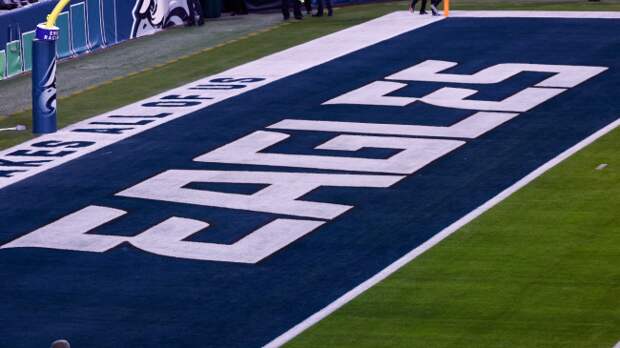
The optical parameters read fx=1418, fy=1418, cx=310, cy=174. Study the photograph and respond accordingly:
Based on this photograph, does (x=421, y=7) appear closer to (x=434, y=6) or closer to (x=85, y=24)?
(x=434, y=6)

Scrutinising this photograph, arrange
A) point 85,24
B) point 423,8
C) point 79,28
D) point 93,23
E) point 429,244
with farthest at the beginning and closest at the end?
point 423,8
point 93,23
point 85,24
point 79,28
point 429,244

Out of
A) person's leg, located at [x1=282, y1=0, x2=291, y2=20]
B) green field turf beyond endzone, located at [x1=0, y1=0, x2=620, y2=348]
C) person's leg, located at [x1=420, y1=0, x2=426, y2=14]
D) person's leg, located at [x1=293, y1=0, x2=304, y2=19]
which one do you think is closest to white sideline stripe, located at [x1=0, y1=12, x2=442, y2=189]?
person's leg, located at [x1=420, y1=0, x2=426, y2=14]

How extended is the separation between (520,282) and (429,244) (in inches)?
78.0

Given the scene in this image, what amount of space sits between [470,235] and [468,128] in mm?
6119

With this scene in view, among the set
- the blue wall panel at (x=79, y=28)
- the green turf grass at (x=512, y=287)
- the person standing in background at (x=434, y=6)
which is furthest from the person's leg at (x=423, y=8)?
the green turf grass at (x=512, y=287)

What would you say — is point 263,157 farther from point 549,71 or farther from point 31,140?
point 549,71

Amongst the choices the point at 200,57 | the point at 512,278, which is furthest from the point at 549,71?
the point at 512,278

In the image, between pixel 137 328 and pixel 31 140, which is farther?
pixel 31 140

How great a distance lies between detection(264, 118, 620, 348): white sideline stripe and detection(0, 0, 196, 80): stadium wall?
1277cm

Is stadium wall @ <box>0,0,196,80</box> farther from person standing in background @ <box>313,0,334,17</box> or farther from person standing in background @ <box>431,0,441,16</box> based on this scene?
person standing in background @ <box>431,0,441,16</box>

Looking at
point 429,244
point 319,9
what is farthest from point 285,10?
point 429,244

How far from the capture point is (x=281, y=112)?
2602cm

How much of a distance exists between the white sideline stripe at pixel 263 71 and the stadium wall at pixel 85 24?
12.6 ft

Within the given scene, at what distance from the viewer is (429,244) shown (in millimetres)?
18297
